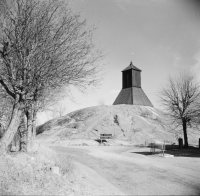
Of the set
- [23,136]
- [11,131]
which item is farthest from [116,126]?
[11,131]

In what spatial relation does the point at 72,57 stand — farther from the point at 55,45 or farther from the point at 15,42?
the point at 15,42

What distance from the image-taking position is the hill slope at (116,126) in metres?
32.1

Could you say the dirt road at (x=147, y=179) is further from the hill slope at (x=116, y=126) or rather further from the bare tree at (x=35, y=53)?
the hill slope at (x=116, y=126)

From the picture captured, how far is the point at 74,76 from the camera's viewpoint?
9.27 meters

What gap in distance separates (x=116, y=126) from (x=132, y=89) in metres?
11.9

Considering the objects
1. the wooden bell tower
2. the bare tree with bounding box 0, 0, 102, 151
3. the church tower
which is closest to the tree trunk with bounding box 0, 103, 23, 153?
the bare tree with bounding box 0, 0, 102, 151

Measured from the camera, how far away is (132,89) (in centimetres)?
4475

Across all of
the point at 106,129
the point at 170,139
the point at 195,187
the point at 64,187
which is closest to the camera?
the point at 64,187

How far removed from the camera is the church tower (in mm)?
45031

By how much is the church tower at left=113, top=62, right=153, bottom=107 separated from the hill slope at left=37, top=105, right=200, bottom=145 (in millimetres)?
2259

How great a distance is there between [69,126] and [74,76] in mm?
28716

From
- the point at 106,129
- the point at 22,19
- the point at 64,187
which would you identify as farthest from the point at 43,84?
the point at 106,129

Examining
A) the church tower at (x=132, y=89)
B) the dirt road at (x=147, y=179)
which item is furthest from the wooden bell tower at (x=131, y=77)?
the dirt road at (x=147, y=179)

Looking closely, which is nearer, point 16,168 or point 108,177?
point 16,168
